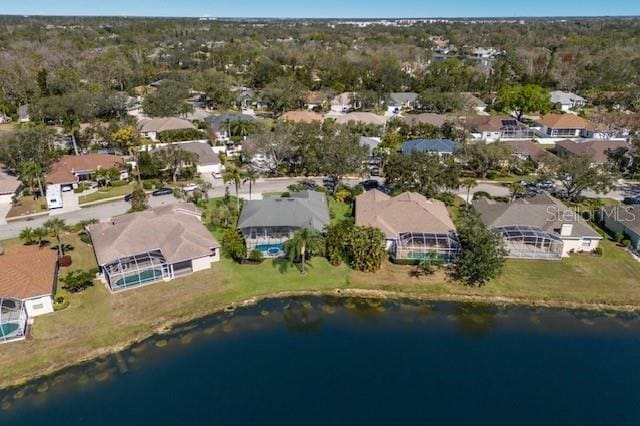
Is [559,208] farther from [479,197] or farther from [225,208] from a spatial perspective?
[225,208]

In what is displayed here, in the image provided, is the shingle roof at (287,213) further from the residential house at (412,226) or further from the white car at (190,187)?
the white car at (190,187)

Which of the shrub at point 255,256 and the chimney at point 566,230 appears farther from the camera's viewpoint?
the chimney at point 566,230

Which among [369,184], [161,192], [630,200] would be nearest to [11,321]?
[161,192]

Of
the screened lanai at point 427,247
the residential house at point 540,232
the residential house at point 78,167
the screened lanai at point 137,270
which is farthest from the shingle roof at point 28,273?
the residential house at point 540,232

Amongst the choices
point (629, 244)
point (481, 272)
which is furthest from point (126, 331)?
point (629, 244)

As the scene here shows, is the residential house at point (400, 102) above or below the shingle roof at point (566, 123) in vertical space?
above

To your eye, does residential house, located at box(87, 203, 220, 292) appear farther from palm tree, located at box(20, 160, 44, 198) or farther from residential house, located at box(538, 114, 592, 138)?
residential house, located at box(538, 114, 592, 138)

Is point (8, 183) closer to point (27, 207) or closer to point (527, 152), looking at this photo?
point (27, 207)
